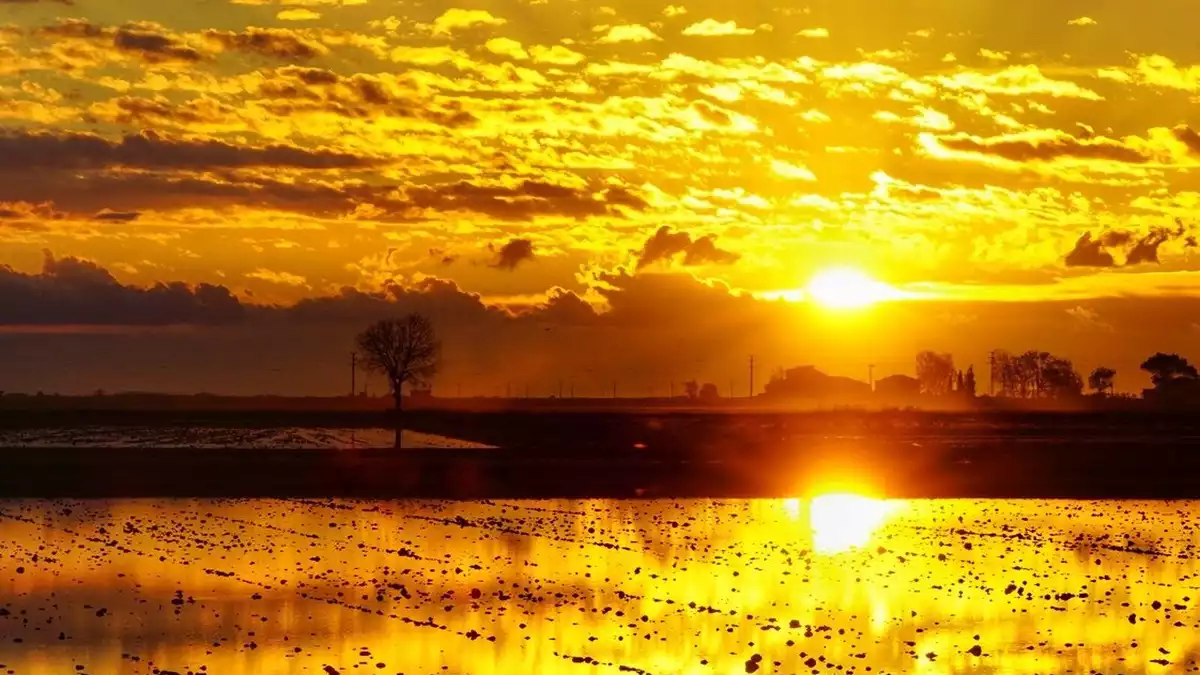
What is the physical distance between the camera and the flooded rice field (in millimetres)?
26438

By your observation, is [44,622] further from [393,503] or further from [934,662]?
[393,503]

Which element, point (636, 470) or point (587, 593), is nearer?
point (587, 593)

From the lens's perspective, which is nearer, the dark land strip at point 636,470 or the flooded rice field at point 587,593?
the flooded rice field at point 587,593

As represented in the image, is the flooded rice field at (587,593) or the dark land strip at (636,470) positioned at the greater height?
the dark land strip at (636,470)

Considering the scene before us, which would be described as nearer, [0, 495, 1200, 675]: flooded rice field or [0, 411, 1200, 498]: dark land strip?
[0, 495, 1200, 675]: flooded rice field

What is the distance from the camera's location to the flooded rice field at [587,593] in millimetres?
26438

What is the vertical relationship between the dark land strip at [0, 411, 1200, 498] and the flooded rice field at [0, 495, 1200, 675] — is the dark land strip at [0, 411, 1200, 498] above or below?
above

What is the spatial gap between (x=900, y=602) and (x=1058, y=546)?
1404 centimetres

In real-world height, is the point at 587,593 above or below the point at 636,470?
below

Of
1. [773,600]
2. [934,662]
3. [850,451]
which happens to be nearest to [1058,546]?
[773,600]

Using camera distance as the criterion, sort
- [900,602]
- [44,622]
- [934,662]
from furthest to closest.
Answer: [900,602] < [44,622] < [934,662]

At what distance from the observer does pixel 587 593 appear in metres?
33.9

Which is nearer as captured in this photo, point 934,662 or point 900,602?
point 934,662

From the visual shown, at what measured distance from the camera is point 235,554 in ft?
133
